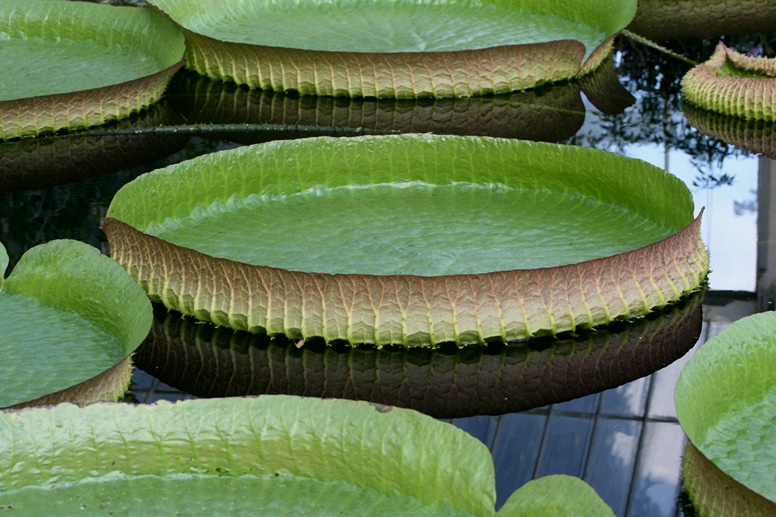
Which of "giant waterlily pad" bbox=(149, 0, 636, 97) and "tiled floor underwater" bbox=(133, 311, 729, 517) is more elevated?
"giant waterlily pad" bbox=(149, 0, 636, 97)

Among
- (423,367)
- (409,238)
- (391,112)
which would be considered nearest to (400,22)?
(391,112)

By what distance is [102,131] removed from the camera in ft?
11.3

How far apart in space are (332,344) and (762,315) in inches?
30.6

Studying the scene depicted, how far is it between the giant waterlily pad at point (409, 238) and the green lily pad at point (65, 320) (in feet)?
0.57

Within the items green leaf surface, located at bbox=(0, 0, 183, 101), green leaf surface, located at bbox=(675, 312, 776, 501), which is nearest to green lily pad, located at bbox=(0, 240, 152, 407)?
green leaf surface, located at bbox=(675, 312, 776, 501)

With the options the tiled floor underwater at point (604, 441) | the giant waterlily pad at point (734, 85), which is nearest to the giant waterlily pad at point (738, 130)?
the giant waterlily pad at point (734, 85)

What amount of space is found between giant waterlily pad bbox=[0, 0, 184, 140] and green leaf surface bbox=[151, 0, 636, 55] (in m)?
0.17

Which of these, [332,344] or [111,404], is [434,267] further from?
[111,404]

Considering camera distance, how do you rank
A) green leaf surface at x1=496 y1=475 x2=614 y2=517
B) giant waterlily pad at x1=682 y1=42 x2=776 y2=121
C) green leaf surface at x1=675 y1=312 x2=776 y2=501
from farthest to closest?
giant waterlily pad at x1=682 y1=42 x2=776 y2=121 → green leaf surface at x1=675 y1=312 x2=776 y2=501 → green leaf surface at x1=496 y1=475 x2=614 y2=517

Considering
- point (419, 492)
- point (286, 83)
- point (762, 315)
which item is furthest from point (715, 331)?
point (286, 83)

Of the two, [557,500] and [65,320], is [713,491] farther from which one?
[65,320]

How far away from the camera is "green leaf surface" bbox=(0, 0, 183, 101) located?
12.0 feet

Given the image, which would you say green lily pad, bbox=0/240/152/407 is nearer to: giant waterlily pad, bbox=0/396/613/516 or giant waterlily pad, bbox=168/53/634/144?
giant waterlily pad, bbox=0/396/613/516

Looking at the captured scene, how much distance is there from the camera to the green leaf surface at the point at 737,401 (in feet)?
5.43
